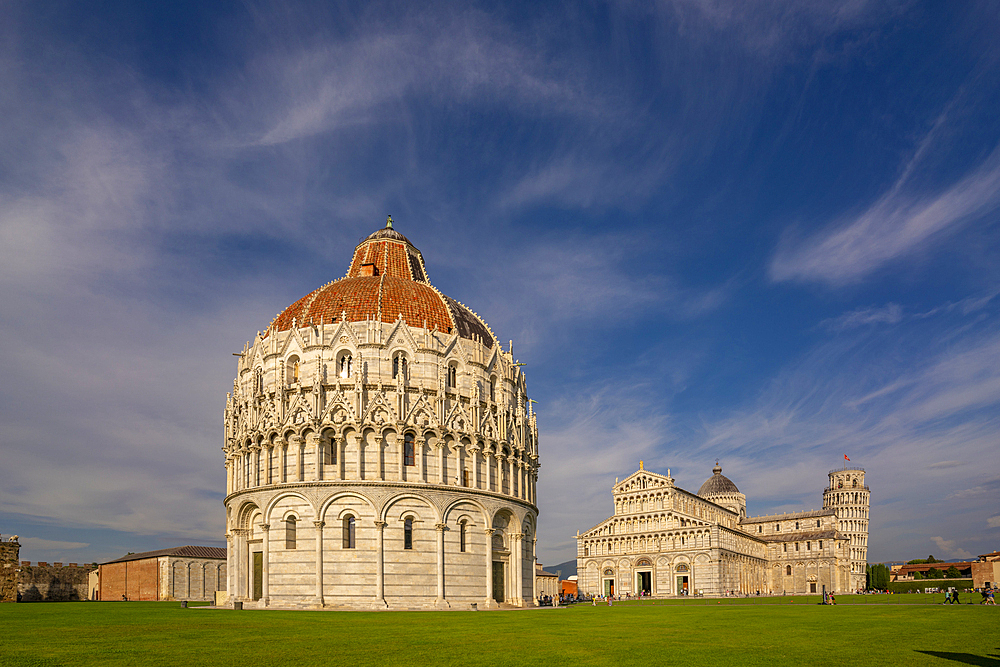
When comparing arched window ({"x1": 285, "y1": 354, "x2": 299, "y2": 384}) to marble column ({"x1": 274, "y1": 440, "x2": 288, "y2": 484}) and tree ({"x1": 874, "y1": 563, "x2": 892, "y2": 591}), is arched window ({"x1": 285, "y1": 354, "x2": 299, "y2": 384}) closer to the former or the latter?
marble column ({"x1": 274, "y1": 440, "x2": 288, "y2": 484})

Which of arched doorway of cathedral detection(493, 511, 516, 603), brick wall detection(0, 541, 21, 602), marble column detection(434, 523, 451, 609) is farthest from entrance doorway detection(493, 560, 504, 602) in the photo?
brick wall detection(0, 541, 21, 602)

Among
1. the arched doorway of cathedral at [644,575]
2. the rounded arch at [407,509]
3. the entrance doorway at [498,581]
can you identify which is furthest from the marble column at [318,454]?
the arched doorway of cathedral at [644,575]

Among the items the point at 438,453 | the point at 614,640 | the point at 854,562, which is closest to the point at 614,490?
the point at 854,562

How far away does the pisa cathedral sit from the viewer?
110m

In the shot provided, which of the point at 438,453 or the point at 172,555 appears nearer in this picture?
the point at 438,453

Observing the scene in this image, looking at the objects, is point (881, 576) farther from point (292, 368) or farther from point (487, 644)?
point (487, 644)

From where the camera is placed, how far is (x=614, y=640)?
22.7m

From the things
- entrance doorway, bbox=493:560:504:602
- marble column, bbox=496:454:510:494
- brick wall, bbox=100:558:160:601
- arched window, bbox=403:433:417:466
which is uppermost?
arched window, bbox=403:433:417:466

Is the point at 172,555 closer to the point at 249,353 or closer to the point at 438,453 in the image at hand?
→ the point at 249,353

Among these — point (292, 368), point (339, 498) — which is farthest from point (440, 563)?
point (292, 368)

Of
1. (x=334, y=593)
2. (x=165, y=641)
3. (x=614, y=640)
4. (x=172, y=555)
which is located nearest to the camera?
(x=165, y=641)

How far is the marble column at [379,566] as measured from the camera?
47.0 meters

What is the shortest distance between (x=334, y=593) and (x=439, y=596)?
6.73 metres

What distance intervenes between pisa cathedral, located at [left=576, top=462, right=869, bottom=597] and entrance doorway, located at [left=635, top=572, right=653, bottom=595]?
0.15 m
